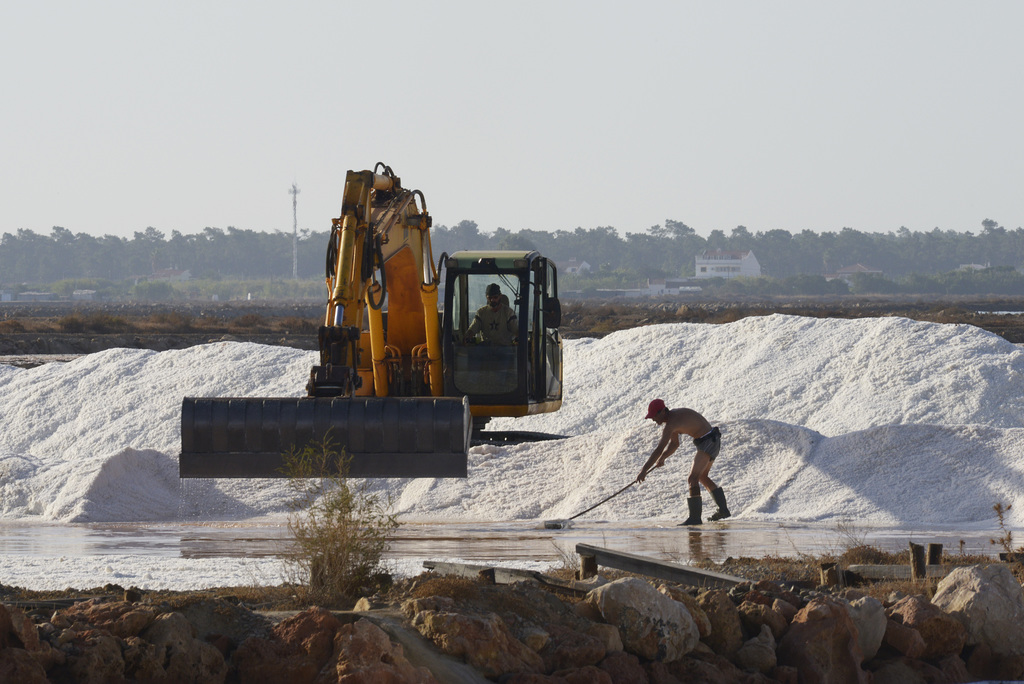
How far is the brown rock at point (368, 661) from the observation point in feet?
19.9

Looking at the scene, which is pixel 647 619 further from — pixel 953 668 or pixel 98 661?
pixel 98 661

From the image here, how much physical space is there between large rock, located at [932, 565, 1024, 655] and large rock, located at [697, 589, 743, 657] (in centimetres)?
152

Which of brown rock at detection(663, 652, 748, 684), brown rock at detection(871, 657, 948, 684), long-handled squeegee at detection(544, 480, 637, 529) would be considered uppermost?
brown rock at detection(663, 652, 748, 684)

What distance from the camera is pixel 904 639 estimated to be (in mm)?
7742

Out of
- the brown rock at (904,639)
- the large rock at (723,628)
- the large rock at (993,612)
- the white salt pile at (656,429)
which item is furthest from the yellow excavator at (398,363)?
the large rock at (993,612)

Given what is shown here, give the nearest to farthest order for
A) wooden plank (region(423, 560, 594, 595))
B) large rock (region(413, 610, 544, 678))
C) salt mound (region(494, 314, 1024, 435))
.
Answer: large rock (region(413, 610, 544, 678))
wooden plank (region(423, 560, 594, 595))
salt mound (region(494, 314, 1024, 435))

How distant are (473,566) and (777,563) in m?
2.75

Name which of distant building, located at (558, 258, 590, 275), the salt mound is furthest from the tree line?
the salt mound

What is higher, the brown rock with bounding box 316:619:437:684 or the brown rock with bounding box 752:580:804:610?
the brown rock with bounding box 316:619:437:684

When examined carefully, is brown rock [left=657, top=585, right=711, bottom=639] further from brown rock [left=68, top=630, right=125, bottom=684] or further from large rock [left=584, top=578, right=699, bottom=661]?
brown rock [left=68, top=630, right=125, bottom=684]

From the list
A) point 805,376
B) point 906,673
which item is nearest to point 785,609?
point 906,673

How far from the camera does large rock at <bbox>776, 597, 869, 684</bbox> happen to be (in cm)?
735

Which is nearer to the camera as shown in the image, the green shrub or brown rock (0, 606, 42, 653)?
brown rock (0, 606, 42, 653)

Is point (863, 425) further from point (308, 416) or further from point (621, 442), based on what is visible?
point (308, 416)
